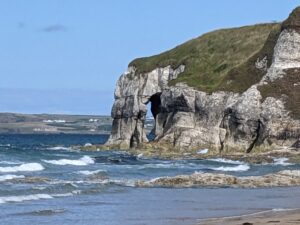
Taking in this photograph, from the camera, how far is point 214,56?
10050cm

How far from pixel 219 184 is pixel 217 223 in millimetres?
17130

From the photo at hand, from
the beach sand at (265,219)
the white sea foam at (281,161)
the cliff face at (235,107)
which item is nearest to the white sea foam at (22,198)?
the beach sand at (265,219)

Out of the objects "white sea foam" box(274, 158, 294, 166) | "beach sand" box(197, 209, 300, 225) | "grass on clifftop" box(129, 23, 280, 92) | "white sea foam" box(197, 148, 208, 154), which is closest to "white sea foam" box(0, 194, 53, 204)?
"beach sand" box(197, 209, 300, 225)

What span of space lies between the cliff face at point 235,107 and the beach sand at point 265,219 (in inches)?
1747

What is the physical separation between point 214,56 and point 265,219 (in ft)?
252

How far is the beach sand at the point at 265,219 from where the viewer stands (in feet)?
74.7

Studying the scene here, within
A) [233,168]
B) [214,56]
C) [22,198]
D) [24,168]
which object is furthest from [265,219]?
[214,56]

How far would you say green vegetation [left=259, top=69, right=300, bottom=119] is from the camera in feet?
246

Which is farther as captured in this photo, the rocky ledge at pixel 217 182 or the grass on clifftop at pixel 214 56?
the grass on clifftop at pixel 214 56

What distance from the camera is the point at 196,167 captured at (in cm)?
5853

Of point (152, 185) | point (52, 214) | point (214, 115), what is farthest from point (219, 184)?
point (214, 115)

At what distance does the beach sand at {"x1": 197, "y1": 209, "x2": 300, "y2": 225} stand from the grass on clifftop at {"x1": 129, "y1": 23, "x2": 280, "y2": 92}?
5843cm

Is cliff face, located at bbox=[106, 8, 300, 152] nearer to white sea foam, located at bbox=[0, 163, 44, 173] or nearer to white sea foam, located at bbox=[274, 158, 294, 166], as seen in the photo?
white sea foam, located at bbox=[274, 158, 294, 166]

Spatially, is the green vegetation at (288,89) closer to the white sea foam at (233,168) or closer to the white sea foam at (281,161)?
the white sea foam at (281,161)
